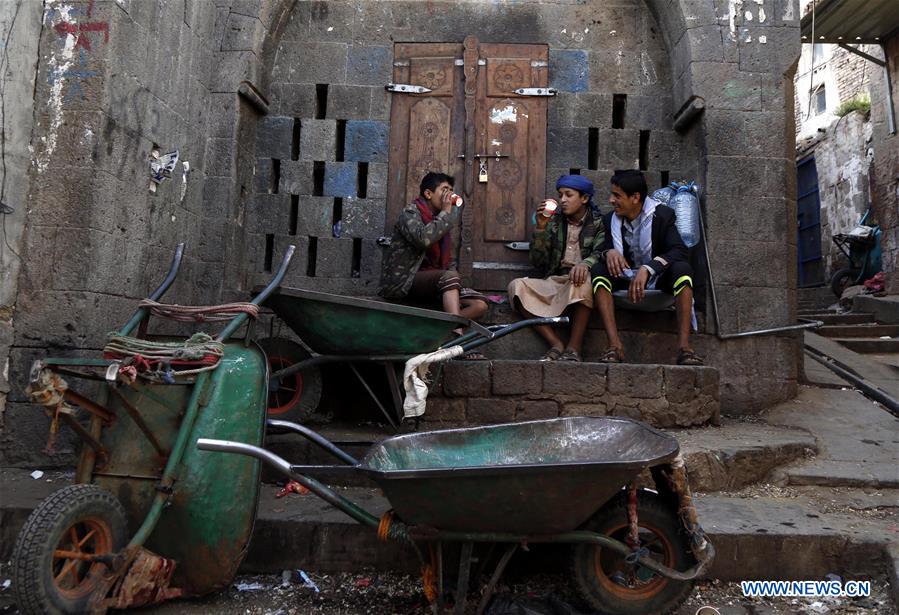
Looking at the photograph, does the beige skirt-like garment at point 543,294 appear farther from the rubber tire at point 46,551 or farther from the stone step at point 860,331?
the stone step at point 860,331

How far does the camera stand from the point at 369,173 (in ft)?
19.1

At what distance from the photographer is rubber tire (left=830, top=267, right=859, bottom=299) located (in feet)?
40.2

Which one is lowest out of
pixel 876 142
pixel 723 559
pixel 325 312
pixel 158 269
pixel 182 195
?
pixel 723 559

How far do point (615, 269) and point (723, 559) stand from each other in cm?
232

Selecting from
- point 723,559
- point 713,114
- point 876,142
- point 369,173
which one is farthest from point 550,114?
point 876,142

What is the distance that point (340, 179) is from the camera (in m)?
5.82

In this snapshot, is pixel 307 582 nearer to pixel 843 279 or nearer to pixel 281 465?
pixel 281 465

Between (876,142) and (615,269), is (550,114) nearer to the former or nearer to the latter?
(615,269)

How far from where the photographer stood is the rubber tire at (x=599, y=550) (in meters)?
2.47

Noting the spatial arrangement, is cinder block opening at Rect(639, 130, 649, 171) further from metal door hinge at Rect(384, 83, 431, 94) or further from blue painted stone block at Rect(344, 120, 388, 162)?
blue painted stone block at Rect(344, 120, 388, 162)

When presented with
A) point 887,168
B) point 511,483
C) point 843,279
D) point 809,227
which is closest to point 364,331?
point 511,483

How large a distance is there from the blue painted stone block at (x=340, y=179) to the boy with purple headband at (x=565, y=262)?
1808 millimetres

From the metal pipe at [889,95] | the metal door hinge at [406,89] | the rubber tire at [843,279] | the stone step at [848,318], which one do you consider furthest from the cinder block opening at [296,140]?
the rubber tire at [843,279]

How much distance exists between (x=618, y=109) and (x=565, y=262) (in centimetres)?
188
